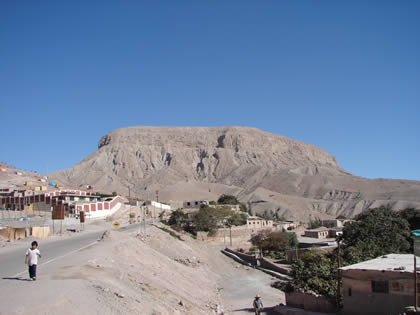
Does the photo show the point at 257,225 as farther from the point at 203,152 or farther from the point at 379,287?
the point at 203,152

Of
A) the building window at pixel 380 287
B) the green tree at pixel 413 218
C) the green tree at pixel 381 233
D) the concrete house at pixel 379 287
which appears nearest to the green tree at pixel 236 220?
the green tree at pixel 413 218

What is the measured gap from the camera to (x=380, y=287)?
13.8m

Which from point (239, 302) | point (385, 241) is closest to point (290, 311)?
point (239, 302)

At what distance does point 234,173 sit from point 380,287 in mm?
145131

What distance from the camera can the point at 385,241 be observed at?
27.8m

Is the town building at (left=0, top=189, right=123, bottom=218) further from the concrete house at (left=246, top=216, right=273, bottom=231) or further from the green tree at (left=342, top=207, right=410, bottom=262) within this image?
the green tree at (left=342, top=207, right=410, bottom=262)

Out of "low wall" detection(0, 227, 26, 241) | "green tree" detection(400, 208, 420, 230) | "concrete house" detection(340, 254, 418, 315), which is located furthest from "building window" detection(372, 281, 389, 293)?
"green tree" detection(400, 208, 420, 230)

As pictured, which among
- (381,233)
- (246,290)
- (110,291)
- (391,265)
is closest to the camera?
(110,291)

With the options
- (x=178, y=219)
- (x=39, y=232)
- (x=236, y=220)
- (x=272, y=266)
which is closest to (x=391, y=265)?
(x=272, y=266)

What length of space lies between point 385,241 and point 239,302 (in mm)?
11548

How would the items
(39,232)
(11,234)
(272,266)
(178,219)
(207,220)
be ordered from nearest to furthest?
1. (11,234)
2. (39,232)
3. (272,266)
4. (207,220)
5. (178,219)

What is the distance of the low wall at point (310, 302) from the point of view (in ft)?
54.2

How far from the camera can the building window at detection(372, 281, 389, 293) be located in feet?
44.8

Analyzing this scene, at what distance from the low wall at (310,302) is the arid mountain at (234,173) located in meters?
72.0
